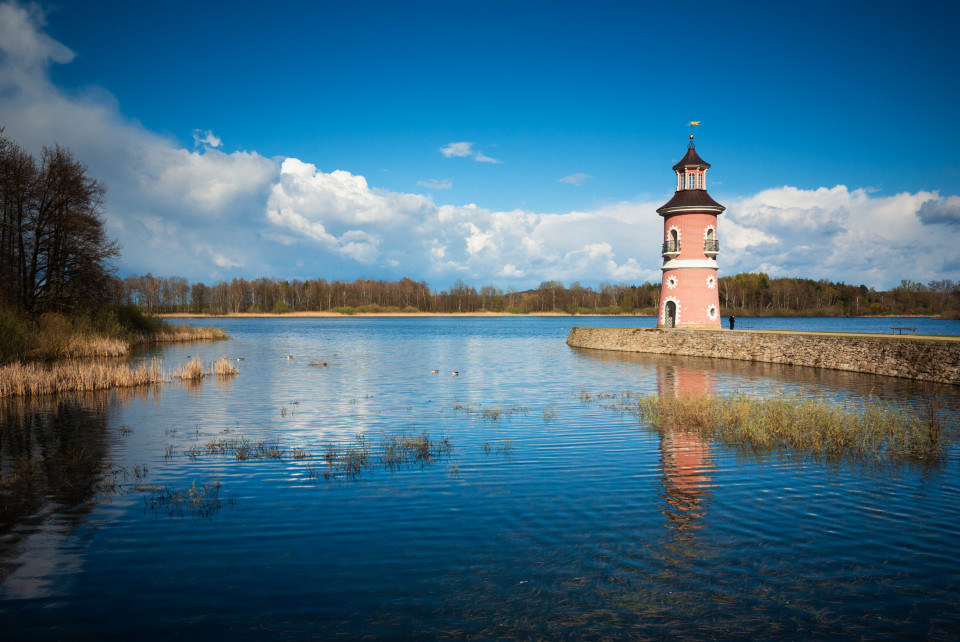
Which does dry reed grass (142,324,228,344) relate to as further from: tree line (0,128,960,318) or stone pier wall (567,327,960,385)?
stone pier wall (567,327,960,385)

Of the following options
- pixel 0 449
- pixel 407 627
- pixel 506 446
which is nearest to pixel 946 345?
pixel 506 446

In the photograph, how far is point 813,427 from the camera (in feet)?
47.8

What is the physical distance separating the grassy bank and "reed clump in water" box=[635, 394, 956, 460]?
A: 2588 cm

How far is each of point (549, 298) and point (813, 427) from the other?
17584 cm

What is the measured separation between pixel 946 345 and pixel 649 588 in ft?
84.8

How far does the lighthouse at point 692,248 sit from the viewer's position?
142 feet

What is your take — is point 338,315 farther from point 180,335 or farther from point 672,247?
point 672,247

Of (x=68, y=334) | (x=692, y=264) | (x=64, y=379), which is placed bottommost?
(x=64, y=379)

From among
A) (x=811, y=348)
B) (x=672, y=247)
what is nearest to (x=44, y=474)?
(x=811, y=348)

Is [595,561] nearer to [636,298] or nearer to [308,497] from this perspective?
[308,497]

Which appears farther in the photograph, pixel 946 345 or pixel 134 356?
pixel 134 356

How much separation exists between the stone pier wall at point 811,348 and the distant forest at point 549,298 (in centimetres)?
10490

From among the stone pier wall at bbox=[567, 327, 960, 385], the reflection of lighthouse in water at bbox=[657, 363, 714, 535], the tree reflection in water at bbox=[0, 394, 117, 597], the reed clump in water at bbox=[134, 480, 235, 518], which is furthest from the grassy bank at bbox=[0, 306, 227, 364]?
the stone pier wall at bbox=[567, 327, 960, 385]

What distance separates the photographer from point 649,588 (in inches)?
268
